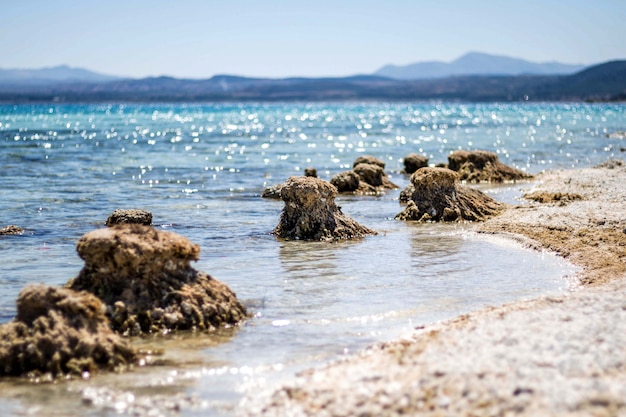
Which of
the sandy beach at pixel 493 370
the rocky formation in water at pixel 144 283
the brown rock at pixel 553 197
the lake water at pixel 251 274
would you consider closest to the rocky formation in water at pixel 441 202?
the lake water at pixel 251 274

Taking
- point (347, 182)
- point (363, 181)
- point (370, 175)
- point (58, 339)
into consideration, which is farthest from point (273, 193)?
point (58, 339)

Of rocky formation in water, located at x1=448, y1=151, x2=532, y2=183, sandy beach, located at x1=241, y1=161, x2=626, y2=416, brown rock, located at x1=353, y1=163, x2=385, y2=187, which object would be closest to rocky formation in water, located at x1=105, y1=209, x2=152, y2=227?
sandy beach, located at x1=241, y1=161, x2=626, y2=416

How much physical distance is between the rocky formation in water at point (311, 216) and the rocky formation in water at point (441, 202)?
9.01ft

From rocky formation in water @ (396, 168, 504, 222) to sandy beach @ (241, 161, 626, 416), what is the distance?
7926 mm

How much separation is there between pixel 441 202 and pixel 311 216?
3.95m

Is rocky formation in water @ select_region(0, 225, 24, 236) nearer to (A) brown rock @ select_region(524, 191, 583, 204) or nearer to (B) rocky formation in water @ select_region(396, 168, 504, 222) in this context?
(B) rocky formation in water @ select_region(396, 168, 504, 222)

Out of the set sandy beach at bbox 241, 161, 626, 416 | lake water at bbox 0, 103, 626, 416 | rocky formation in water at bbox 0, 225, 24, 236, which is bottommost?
lake water at bbox 0, 103, 626, 416

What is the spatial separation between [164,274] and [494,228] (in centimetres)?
881

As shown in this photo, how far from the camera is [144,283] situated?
32.7ft

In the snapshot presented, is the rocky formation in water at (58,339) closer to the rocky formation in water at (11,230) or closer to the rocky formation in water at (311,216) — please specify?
the rocky formation in water at (311,216)

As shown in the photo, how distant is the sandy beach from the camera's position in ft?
22.2

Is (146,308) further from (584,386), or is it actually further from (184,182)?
(184,182)

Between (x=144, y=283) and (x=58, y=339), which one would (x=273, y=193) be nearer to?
(x=144, y=283)

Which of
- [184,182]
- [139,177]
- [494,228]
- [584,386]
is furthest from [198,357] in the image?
[139,177]
